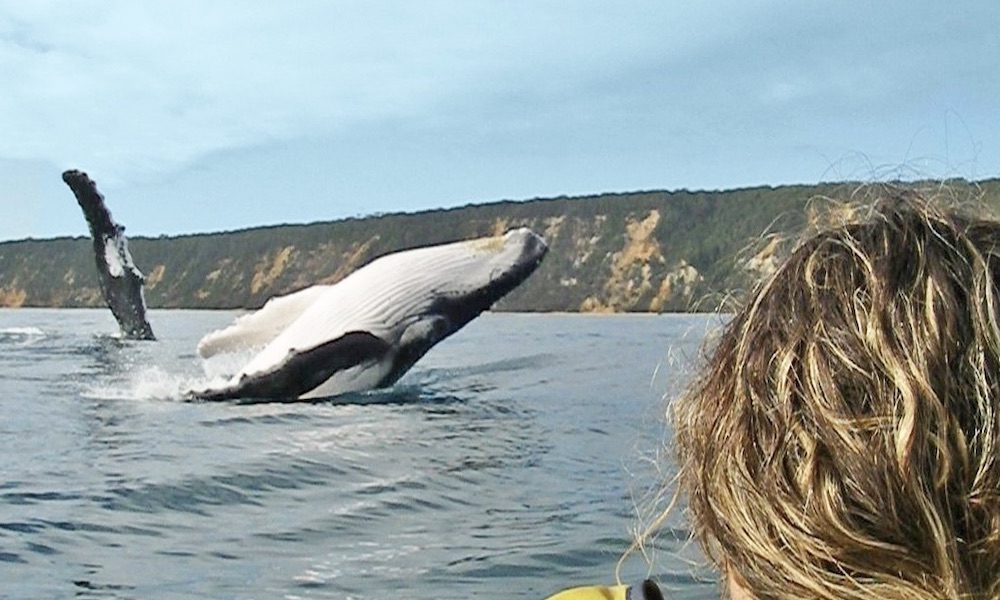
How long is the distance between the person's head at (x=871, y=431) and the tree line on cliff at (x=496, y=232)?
25.6 meters

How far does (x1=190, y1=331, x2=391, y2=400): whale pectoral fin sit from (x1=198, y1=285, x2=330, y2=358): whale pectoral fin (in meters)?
1.70

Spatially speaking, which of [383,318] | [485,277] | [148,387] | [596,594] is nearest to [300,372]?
[383,318]

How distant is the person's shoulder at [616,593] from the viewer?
1211 mm

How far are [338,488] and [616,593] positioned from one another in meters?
4.90

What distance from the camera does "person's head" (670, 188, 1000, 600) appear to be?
0.93 meters

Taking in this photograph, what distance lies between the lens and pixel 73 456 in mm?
6660

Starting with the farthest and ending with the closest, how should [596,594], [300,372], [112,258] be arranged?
[112,258] → [300,372] → [596,594]

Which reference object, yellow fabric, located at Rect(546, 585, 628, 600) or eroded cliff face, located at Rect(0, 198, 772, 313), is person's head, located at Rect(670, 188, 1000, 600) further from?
eroded cliff face, located at Rect(0, 198, 772, 313)

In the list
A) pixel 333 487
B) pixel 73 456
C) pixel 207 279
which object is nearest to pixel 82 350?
pixel 73 456

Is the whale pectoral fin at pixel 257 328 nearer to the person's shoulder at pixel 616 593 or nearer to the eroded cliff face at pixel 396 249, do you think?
the person's shoulder at pixel 616 593

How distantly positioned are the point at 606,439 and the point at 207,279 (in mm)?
28914

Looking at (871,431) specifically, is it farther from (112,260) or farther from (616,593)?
(112,260)

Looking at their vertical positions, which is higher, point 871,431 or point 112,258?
point 112,258

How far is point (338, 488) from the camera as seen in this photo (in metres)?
6.05
